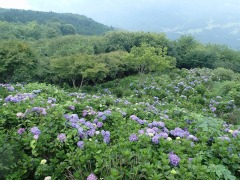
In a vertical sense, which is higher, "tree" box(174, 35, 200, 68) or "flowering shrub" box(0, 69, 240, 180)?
"flowering shrub" box(0, 69, 240, 180)

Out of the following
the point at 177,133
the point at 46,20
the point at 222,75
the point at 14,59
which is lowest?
the point at 46,20

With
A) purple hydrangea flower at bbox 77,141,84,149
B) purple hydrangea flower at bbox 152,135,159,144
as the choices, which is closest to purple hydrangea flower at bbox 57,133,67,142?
purple hydrangea flower at bbox 77,141,84,149

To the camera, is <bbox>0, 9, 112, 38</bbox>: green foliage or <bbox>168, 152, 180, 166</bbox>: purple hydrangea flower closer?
<bbox>168, 152, 180, 166</bbox>: purple hydrangea flower

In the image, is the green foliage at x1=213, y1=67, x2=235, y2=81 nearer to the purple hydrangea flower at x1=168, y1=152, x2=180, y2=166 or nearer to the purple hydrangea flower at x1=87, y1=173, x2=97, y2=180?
the purple hydrangea flower at x1=168, y1=152, x2=180, y2=166

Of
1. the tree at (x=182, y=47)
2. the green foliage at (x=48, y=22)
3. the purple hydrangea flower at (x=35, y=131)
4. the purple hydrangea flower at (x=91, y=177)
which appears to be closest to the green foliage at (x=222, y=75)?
the tree at (x=182, y=47)

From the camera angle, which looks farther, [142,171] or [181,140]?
[181,140]

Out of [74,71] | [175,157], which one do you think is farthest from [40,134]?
[74,71]

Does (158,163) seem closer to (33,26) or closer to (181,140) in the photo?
(181,140)

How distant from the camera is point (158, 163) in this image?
2316 millimetres

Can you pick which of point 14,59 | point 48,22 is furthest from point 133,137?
point 48,22

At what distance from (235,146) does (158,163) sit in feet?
4.07

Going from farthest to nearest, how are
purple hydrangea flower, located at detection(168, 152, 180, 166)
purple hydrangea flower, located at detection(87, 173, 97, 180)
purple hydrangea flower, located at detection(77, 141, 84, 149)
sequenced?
purple hydrangea flower, located at detection(77, 141, 84, 149) < purple hydrangea flower, located at detection(168, 152, 180, 166) < purple hydrangea flower, located at detection(87, 173, 97, 180)

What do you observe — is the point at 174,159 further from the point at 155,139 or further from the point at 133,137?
the point at 133,137

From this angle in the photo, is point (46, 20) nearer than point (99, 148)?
No
